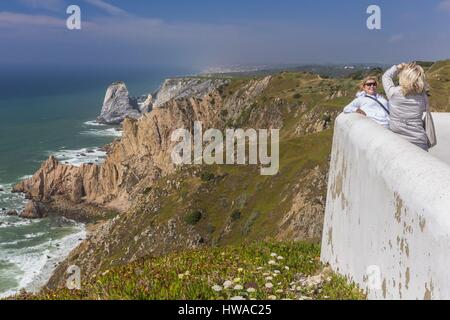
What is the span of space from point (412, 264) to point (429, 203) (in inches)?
32.6

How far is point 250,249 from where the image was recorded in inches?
455

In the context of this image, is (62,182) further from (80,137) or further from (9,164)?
(80,137)

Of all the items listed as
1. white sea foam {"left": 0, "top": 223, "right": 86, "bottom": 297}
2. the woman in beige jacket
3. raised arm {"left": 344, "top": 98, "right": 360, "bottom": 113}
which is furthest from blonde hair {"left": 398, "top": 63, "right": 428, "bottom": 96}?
white sea foam {"left": 0, "top": 223, "right": 86, "bottom": 297}

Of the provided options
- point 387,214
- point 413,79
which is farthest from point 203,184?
point 387,214

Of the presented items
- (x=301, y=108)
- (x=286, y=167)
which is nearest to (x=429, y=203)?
(x=286, y=167)

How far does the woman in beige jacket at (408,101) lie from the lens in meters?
7.84

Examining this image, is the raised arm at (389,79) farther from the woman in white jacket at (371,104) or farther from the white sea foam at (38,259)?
the white sea foam at (38,259)

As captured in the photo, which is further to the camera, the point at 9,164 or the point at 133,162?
the point at 9,164

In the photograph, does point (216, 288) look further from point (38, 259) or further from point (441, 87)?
point (38, 259)

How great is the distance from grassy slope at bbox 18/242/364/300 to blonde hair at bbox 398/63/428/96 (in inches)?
130

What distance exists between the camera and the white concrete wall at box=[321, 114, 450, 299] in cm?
463

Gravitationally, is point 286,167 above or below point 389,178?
below

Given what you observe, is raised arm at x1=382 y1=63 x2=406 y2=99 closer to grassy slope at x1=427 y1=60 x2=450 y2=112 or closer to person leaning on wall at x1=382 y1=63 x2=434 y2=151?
person leaning on wall at x1=382 y1=63 x2=434 y2=151

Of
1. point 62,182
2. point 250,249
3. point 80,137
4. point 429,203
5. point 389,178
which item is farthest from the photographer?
point 80,137
